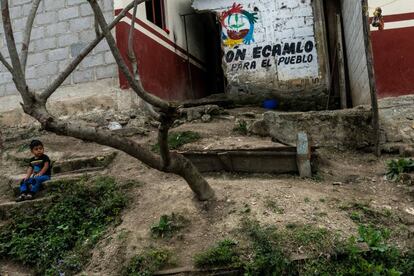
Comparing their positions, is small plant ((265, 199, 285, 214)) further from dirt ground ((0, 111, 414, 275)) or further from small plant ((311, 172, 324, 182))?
small plant ((311, 172, 324, 182))

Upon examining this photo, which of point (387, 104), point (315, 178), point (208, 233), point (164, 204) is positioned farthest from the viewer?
point (387, 104)

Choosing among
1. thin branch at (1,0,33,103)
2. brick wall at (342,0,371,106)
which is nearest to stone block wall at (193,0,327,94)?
brick wall at (342,0,371,106)

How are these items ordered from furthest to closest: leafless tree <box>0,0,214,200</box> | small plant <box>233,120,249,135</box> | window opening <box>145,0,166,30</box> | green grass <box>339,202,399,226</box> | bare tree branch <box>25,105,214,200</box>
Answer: window opening <box>145,0,166,30</box>, small plant <box>233,120,249,135</box>, green grass <box>339,202,399,226</box>, bare tree branch <box>25,105,214,200</box>, leafless tree <box>0,0,214,200</box>

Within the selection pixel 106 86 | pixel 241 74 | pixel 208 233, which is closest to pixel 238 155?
pixel 208 233

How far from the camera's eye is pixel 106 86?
8.65 metres

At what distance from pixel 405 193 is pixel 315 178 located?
3.28 ft

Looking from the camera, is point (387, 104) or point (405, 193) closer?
point (405, 193)

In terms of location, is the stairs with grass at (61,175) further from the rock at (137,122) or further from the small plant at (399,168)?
the small plant at (399,168)

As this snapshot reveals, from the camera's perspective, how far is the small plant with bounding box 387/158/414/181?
18.8 ft

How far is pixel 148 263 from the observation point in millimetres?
4395

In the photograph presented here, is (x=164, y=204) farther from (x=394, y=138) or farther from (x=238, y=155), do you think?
(x=394, y=138)

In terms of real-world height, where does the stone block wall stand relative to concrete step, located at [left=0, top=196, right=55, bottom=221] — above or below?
above

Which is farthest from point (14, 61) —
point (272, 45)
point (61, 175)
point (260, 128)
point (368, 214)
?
point (272, 45)

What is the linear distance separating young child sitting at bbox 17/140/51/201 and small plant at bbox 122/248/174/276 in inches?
83.5
